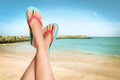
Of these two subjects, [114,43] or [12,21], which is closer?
[12,21]

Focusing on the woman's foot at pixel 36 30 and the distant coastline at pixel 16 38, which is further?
the distant coastline at pixel 16 38

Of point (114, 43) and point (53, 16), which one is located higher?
point (53, 16)

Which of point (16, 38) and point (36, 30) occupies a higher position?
point (36, 30)

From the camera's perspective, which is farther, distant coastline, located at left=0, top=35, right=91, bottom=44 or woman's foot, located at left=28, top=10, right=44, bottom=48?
distant coastline, located at left=0, top=35, right=91, bottom=44

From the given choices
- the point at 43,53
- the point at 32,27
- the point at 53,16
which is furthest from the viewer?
the point at 53,16

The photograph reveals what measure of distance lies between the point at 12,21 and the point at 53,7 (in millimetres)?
648

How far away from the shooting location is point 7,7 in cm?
354

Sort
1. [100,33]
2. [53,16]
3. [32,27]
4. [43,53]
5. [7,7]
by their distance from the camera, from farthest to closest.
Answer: [100,33] → [53,16] → [7,7] → [32,27] → [43,53]

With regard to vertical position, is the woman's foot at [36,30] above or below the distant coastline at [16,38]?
above

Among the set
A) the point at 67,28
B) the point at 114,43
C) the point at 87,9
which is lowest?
the point at 114,43

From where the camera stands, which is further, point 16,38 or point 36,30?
point 16,38

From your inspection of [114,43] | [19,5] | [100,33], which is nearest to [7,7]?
[19,5]

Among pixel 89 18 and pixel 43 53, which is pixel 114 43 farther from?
pixel 43 53

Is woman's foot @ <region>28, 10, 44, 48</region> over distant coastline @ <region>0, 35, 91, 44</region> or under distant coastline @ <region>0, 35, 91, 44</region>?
over
